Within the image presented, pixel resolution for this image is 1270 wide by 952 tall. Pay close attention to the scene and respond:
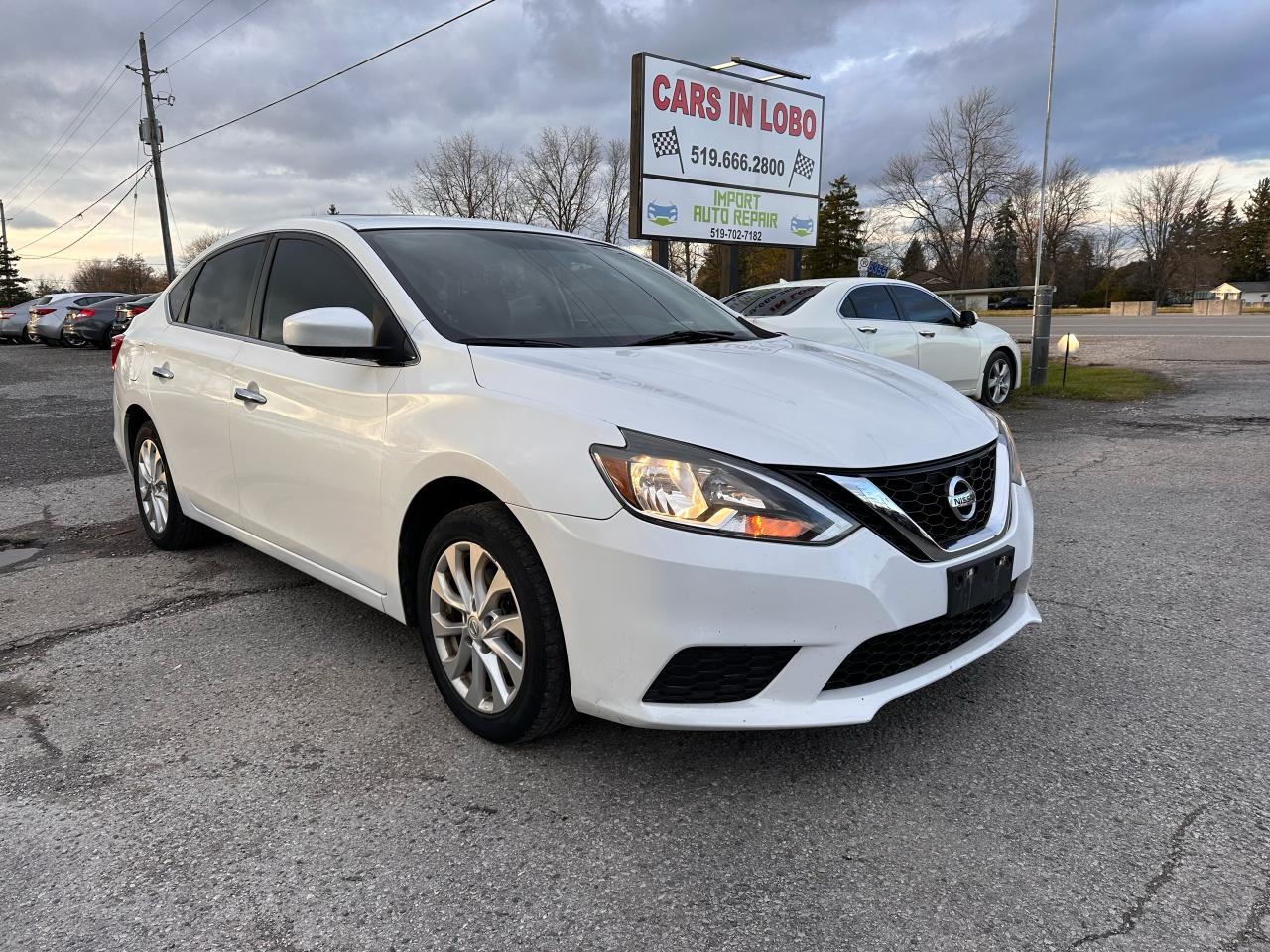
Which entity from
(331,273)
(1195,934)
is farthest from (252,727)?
(1195,934)

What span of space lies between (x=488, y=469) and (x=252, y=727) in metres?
1.24

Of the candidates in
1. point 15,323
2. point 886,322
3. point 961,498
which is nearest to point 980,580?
point 961,498

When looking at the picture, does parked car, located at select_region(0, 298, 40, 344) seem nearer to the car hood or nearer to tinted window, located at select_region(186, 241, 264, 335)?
tinted window, located at select_region(186, 241, 264, 335)

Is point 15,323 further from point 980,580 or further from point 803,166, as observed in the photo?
point 980,580

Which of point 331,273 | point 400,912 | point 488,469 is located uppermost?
point 331,273

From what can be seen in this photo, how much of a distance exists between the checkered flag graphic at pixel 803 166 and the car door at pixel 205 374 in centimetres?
1062

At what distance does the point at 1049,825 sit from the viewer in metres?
2.31

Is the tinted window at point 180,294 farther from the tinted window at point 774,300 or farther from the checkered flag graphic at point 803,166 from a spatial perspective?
the checkered flag graphic at point 803,166

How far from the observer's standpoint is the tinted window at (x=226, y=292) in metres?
4.01

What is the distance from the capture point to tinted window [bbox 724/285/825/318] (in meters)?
9.00

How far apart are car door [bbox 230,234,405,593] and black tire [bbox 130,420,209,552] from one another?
1070 millimetres

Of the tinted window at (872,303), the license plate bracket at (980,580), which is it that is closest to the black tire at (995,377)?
the tinted window at (872,303)

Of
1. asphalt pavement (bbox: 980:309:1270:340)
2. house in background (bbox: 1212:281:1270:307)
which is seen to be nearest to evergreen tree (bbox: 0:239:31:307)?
asphalt pavement (bbox: 980:309:1270:340)

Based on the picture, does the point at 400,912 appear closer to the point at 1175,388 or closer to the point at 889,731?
the point at 889,731
